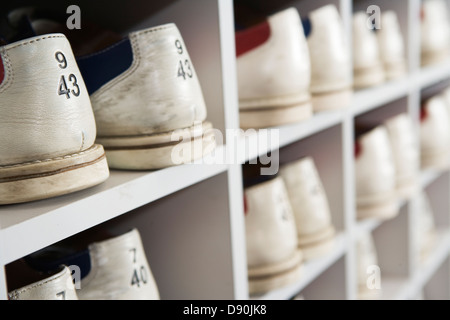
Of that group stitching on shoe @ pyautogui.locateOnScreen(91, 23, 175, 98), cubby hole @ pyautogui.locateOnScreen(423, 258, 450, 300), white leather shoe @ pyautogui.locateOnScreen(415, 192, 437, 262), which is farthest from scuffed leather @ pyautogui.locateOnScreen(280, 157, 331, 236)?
cubby hole @ pyautogui.locateOnScreen(423, 258, 450, 300)

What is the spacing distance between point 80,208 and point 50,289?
103 mm

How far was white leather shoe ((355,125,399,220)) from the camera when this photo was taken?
49.9 inches

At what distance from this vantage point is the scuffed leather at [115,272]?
2.30 feet

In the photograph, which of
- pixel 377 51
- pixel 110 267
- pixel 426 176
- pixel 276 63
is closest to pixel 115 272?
pixel 110 267

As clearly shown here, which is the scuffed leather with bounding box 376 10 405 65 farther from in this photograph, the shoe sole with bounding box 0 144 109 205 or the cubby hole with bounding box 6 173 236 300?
the shoe sole with bounding box 0 144 109 205

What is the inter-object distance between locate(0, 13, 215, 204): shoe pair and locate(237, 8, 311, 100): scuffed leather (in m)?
0.23

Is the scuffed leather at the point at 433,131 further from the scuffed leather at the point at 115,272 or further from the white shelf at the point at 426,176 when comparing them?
the scuffed leather at the point at 115,272

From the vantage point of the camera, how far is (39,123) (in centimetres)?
55

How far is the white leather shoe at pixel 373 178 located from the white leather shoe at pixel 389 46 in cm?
16

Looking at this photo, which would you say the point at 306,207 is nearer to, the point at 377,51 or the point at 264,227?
the point at 264,227

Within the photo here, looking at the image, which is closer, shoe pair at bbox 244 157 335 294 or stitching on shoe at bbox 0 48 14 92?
stitching on shoe at bbox 0 48 14 92

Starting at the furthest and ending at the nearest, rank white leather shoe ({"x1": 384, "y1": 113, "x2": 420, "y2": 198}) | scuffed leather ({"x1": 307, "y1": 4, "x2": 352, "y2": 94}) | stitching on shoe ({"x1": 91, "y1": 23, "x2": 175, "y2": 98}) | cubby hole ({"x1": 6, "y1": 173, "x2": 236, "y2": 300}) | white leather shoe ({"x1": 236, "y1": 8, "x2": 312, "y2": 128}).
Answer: white leather shoe ({"x1": 384, "y1": 113, "x2": 420, "y2": 198}) < scuffed leather ({"x1": 307, "y1": 4, "x2": 352, "y2": 94}) < white leather shoe ({"x1": 236, "y1": 8, "x2": 312, "y2": 128}) < cubby hole ({"x1": 6, "y1": 173, "x2": 236, "y2": 300}) < stitching on shoe ({"x1": 91, "y1": 23, "x2": 175, "y2": 98})

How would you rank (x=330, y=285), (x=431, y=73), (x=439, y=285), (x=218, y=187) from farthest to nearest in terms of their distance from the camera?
(x=439, y=285), (x=431, y=73), (x=330, y=285), (x=218, y=187)

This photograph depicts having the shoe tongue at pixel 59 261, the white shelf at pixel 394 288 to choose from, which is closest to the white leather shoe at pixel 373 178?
the white shelf at pixel 394 288
